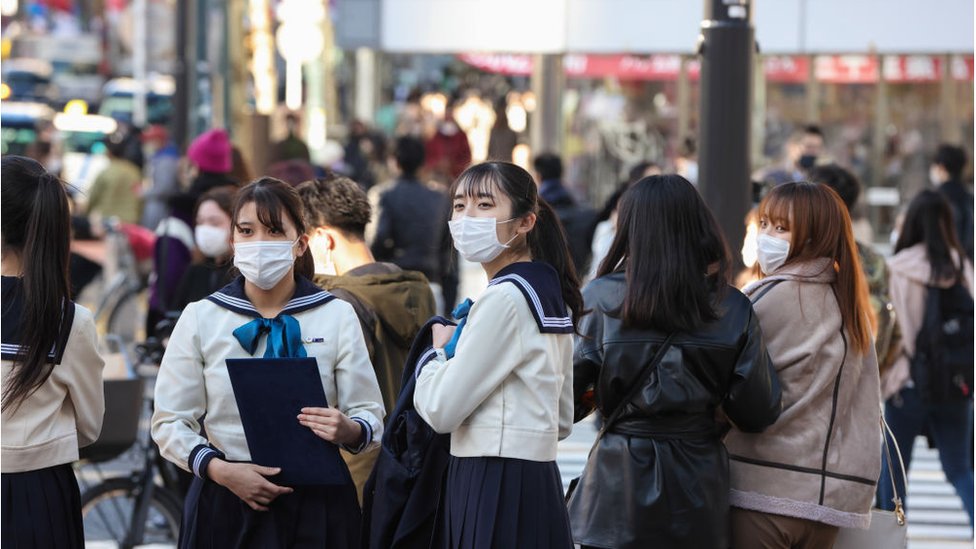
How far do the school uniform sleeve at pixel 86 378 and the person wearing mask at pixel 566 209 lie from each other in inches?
269

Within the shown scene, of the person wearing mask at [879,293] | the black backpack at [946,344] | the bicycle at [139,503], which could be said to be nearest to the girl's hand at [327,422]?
the bicycle at [139,503]

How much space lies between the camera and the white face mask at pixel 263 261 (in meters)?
4.39

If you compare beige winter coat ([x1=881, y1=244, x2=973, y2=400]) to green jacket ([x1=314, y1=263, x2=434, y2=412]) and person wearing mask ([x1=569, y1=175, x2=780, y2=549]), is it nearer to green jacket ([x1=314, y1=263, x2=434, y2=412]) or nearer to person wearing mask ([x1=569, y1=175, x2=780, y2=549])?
green jacket ([x1=314, y1=263, x2=434, y2=412])

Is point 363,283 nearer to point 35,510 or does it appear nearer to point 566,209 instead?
point 35,510

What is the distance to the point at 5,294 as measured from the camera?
14.4 feet

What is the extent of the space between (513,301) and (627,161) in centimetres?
1763

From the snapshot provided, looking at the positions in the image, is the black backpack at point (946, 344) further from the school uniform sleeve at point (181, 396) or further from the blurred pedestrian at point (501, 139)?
the blurred pedestrian at point (501, 139)

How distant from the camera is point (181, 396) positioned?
436cm

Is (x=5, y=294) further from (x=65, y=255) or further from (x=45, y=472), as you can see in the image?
(x=45, y=472)

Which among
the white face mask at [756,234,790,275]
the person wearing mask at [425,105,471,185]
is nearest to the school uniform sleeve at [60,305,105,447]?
the white face mask at [756,234,790,275]

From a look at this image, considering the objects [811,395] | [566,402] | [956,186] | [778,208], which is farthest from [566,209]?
[566,402]

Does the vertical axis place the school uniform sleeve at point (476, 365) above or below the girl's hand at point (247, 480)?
above

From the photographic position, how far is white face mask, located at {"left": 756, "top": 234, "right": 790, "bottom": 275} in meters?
4.98

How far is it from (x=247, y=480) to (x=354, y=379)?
424 millimetres
